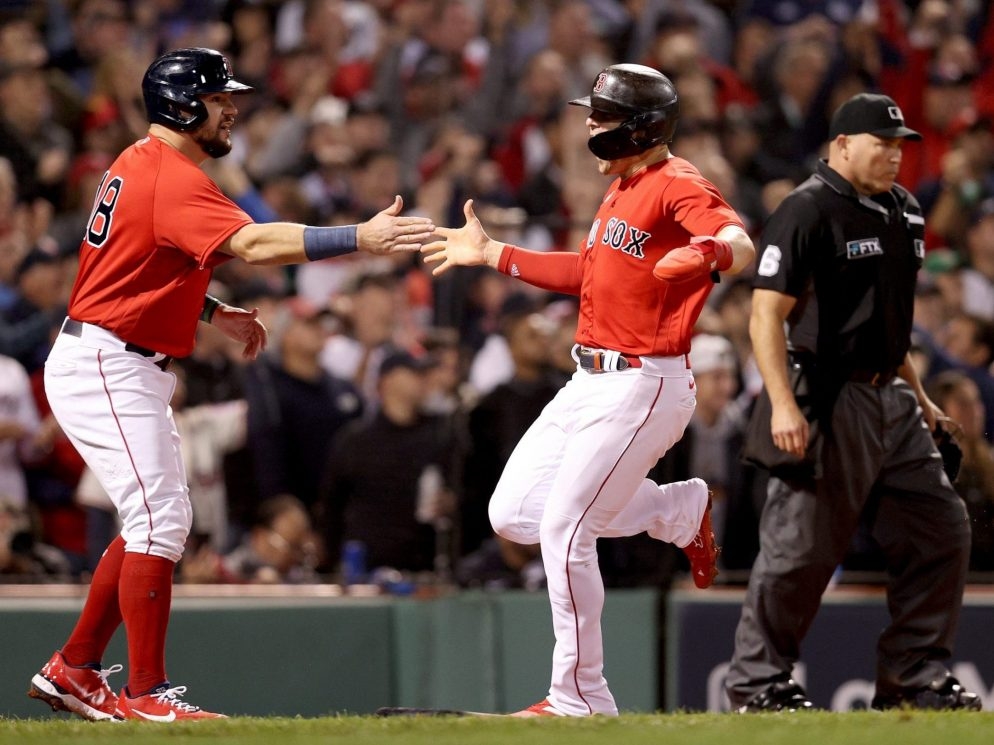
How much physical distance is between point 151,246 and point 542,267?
4.45ft

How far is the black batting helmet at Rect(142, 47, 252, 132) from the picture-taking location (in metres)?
5.65

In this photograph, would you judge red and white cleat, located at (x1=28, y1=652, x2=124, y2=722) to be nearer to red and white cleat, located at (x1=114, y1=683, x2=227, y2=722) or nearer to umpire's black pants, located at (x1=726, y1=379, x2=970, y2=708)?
red and white cleat, located at (x1=114, y1=683, x2=227, y2=722)

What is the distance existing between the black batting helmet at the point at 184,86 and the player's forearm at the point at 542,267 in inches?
42.4

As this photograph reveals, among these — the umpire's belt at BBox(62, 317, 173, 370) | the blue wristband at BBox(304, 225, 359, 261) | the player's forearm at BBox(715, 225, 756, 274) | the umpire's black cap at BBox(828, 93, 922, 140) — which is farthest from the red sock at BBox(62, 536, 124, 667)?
the umpire's black cap at BBox(828, 93, 922, 140)

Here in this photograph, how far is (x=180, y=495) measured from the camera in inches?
219

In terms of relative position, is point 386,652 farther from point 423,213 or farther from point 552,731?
point 423,213

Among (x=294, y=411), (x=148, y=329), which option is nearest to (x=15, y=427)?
(x=294, y=411)

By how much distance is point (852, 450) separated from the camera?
6125mm

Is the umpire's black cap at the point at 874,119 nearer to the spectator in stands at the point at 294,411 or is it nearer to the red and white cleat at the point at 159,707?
the red and white cleat at the point at 159,707

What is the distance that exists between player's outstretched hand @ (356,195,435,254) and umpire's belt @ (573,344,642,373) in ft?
2.25

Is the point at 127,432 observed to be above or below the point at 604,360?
below

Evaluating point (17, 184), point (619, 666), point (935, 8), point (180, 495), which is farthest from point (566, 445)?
point (935, 8)

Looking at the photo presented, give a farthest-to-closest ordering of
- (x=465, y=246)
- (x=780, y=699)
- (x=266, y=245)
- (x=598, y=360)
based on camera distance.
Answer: (x=780, y=699) → (x=465, y=246) → (x=598, y=360) → (x=266, y=245)

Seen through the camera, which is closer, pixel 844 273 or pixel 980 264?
pixel 844 273
